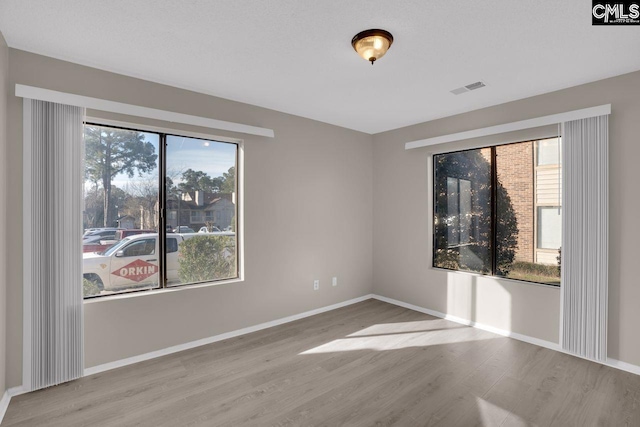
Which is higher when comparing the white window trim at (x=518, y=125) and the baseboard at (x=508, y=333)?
the white window trim at (x=518, y=125)

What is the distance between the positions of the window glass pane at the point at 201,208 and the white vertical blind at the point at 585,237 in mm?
3457

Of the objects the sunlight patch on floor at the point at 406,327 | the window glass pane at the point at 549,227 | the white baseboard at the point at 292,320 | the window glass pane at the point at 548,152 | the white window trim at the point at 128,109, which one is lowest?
the sunlight patch on floor at the point at 406,327

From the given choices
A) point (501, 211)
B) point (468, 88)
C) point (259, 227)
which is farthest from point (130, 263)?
point (501, 211)

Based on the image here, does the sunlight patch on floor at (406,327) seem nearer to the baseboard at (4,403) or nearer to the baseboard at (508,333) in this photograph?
the baseboard at (508,333)

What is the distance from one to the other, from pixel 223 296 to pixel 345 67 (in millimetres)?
2635

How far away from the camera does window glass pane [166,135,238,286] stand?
3.30 meters

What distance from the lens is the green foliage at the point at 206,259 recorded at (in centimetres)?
336

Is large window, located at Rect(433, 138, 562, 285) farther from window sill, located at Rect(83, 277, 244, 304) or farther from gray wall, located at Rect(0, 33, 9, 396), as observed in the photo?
gray wall, located at Rect(0, 33, 9, 396)

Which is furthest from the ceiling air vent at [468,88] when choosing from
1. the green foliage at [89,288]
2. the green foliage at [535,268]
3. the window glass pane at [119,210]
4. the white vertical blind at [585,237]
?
the green foliage at [89,288]

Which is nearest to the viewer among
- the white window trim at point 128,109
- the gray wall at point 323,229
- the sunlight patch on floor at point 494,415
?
the sunlight patch on floor at point 494,415

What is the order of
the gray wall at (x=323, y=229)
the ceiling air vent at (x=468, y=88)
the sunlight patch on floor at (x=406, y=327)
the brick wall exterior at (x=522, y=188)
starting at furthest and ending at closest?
the sunlight patch on floor at (x=406, y=327) < the brick wall exterior at (x=522, y=188) < the ceiling air vent at (x=468, y=88) < the gray wall at (x=323, y=229)

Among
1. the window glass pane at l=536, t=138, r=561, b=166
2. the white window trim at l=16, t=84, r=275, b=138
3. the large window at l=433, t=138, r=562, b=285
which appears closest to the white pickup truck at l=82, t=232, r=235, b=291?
the white window trim at l=16, t=84, r=275, b=138

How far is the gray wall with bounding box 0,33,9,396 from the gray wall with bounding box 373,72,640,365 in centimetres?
402

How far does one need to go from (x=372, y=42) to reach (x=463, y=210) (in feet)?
8.81
